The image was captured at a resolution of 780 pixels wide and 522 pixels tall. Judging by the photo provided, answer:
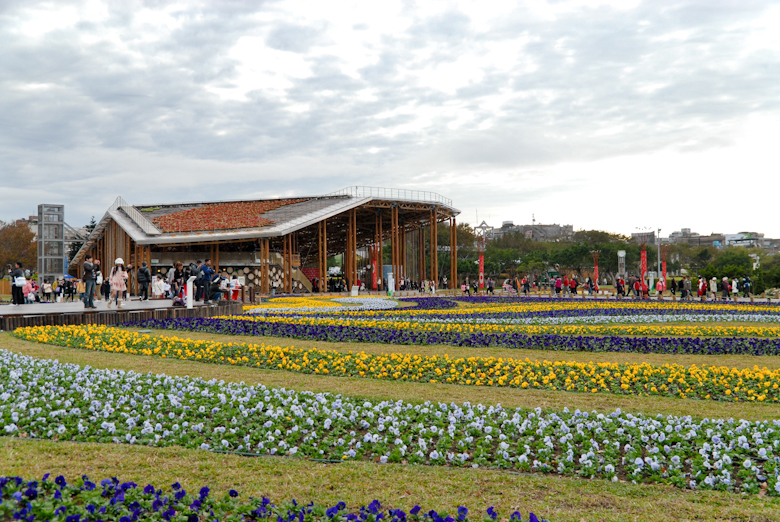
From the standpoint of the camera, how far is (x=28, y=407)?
6.15m

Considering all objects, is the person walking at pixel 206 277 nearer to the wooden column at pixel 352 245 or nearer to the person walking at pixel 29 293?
the person walking at pixel 29 293

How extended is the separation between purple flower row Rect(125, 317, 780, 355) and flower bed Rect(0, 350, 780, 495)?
536 centimetres

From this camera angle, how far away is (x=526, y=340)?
11625mm

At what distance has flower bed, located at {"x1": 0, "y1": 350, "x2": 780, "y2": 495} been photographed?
466 cm

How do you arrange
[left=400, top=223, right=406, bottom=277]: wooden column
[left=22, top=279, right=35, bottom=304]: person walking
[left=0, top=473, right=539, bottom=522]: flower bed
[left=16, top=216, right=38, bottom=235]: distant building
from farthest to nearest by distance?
[left=16, top=216, right=38, bottom=235]: distant building, [left=400, top=223, right=406, bottom=277]: wooden column, [left=22, top=279, right=35, bottom=304]: person walking, [left=0, top=473, right=539, bottom=522]: flower bed

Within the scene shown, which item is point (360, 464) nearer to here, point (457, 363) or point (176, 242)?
point (457, 363)

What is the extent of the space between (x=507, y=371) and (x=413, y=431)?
3.34 metres

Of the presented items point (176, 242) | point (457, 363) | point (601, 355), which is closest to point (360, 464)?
point (457, 363)

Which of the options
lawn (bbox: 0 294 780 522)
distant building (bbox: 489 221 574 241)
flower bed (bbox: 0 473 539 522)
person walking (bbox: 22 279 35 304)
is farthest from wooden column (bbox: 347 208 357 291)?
distant building (bbox: 489 221 574 241)

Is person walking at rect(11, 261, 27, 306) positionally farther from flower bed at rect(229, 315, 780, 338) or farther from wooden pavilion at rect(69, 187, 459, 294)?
wooden pavilion at rect(69, 187, 459, 294)

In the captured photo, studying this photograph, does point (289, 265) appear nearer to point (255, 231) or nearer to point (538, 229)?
point (255, 231)

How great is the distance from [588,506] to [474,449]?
1.27m

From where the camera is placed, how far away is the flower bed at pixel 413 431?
466 centimetres

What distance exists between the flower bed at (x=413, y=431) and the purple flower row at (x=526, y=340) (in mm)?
5356
